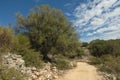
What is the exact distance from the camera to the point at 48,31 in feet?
68.2

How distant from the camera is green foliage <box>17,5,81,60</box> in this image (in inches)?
813

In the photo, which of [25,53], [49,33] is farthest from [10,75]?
[49,33]

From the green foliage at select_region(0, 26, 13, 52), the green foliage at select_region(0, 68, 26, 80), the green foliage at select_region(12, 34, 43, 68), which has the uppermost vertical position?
the green foliage at select_region(0, 26, 13, 52)

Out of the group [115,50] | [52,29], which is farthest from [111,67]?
[115,50]

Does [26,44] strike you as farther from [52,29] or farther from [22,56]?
[52,29]

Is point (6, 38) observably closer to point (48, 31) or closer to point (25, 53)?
point (25, 53)

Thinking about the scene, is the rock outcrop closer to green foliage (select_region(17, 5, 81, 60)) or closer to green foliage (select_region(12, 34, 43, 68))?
green foliage (select_region(12, 34, 43, 68))

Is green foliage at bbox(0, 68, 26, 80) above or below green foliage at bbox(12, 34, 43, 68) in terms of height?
below

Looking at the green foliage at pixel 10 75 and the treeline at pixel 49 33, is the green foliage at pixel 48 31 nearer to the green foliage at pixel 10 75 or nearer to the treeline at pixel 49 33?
the treeline at pixel 49 33

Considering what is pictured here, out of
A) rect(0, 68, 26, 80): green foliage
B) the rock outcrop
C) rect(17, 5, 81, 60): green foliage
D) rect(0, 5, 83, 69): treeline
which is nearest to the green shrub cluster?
rect(0, 68, 26, 80): green foliage

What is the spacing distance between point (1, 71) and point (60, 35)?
11.0m

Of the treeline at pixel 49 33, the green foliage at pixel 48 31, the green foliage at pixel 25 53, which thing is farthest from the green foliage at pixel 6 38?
the green foliage at pixel 48 31

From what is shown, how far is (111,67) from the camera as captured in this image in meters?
18.8

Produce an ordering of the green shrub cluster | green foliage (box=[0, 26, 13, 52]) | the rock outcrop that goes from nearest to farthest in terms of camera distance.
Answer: the green shrub cluster → the rock outcrop → green foliage (box=[0, 26, 13, 52])
